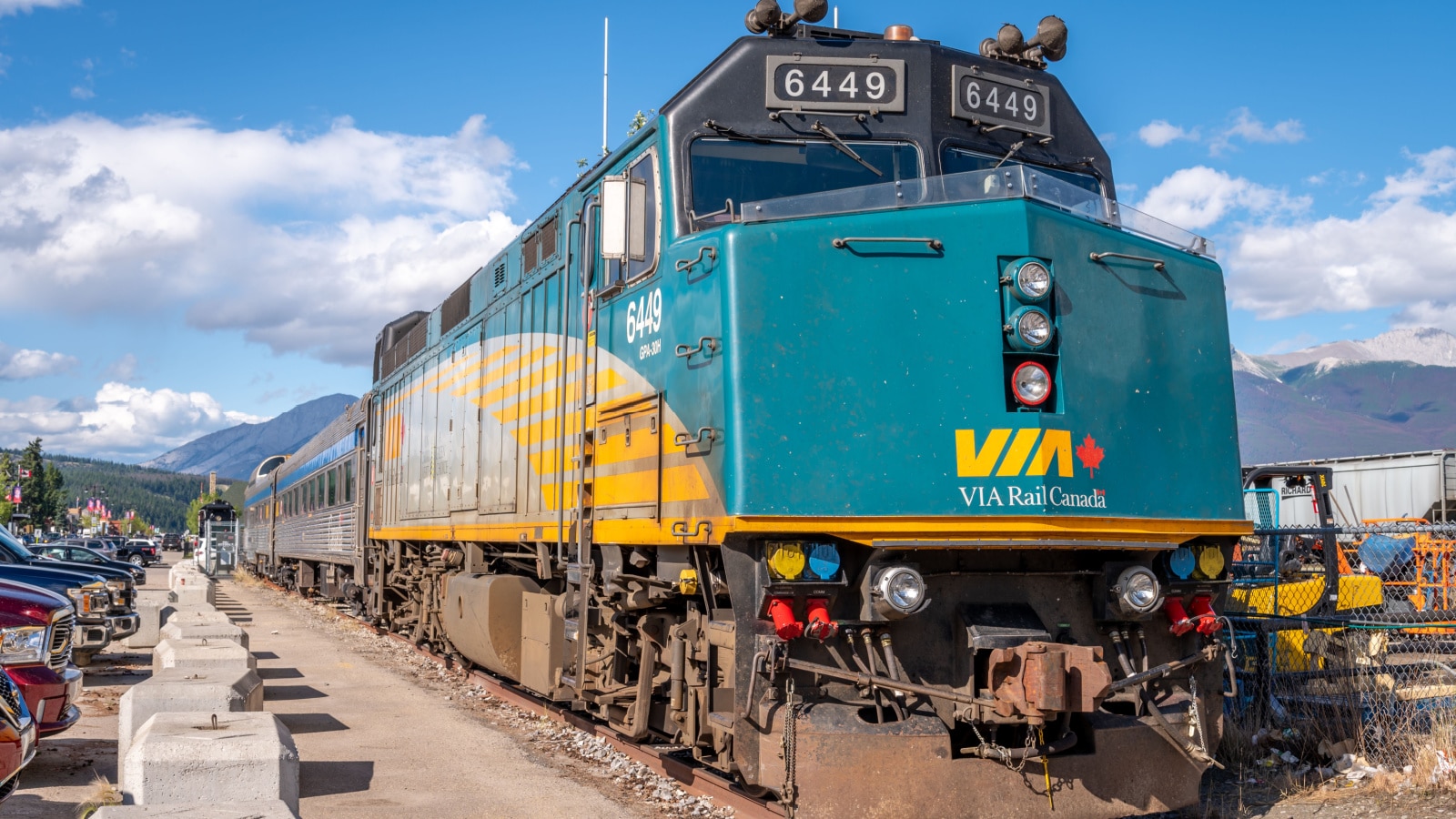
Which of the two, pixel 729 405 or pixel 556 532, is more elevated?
pixel 729 405

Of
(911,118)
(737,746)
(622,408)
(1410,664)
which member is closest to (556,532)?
(622,408)

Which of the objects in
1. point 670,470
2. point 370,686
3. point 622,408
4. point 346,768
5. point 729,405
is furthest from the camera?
point 370,686

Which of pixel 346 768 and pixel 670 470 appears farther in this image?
pixel 346 768

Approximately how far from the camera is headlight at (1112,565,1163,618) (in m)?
6.25

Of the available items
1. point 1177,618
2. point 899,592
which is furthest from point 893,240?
point 1177,618

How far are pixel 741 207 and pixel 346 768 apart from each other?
502 cm

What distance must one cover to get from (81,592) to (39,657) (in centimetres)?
662

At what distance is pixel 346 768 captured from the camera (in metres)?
8.43

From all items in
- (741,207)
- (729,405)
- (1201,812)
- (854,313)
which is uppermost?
(741,207)

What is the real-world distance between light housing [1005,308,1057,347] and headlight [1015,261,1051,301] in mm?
80

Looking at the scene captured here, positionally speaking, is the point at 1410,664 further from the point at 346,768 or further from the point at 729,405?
the point at 346,768

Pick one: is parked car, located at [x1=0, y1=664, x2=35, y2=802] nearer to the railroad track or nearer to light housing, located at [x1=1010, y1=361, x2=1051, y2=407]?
the railroad track

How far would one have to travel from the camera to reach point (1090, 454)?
20.1 feet

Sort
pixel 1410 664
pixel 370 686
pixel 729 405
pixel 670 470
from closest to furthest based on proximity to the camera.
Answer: pixel 729 405, pixel 670 470, pixel 1410 664, pixel 370 686
